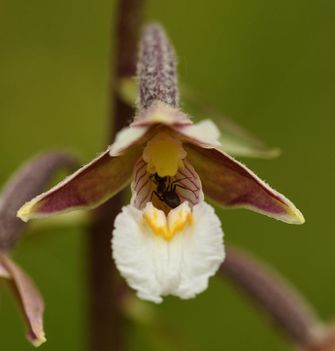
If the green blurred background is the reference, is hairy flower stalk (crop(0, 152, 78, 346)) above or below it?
above

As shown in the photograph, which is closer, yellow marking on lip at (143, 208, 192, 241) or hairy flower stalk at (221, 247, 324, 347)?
yellow marking on lip at (143, 208, 192, 241)

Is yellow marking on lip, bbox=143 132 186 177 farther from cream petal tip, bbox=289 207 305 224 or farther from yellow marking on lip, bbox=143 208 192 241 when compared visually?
cream petal tip, bbox=289 207 305 224

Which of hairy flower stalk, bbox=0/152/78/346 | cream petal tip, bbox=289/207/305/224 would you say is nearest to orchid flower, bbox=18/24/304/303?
cream petal tip, bbox=289/207/305/224

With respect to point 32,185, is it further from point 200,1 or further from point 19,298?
point 200,1

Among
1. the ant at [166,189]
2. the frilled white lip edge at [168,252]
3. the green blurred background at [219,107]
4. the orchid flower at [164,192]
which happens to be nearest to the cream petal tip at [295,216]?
the orchid flower at [164,192]

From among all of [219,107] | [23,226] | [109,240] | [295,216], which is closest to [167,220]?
[295,216]

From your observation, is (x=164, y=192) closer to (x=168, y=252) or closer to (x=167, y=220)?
(x=167, y=220)

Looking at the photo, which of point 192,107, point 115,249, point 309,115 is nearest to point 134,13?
point 192,107
